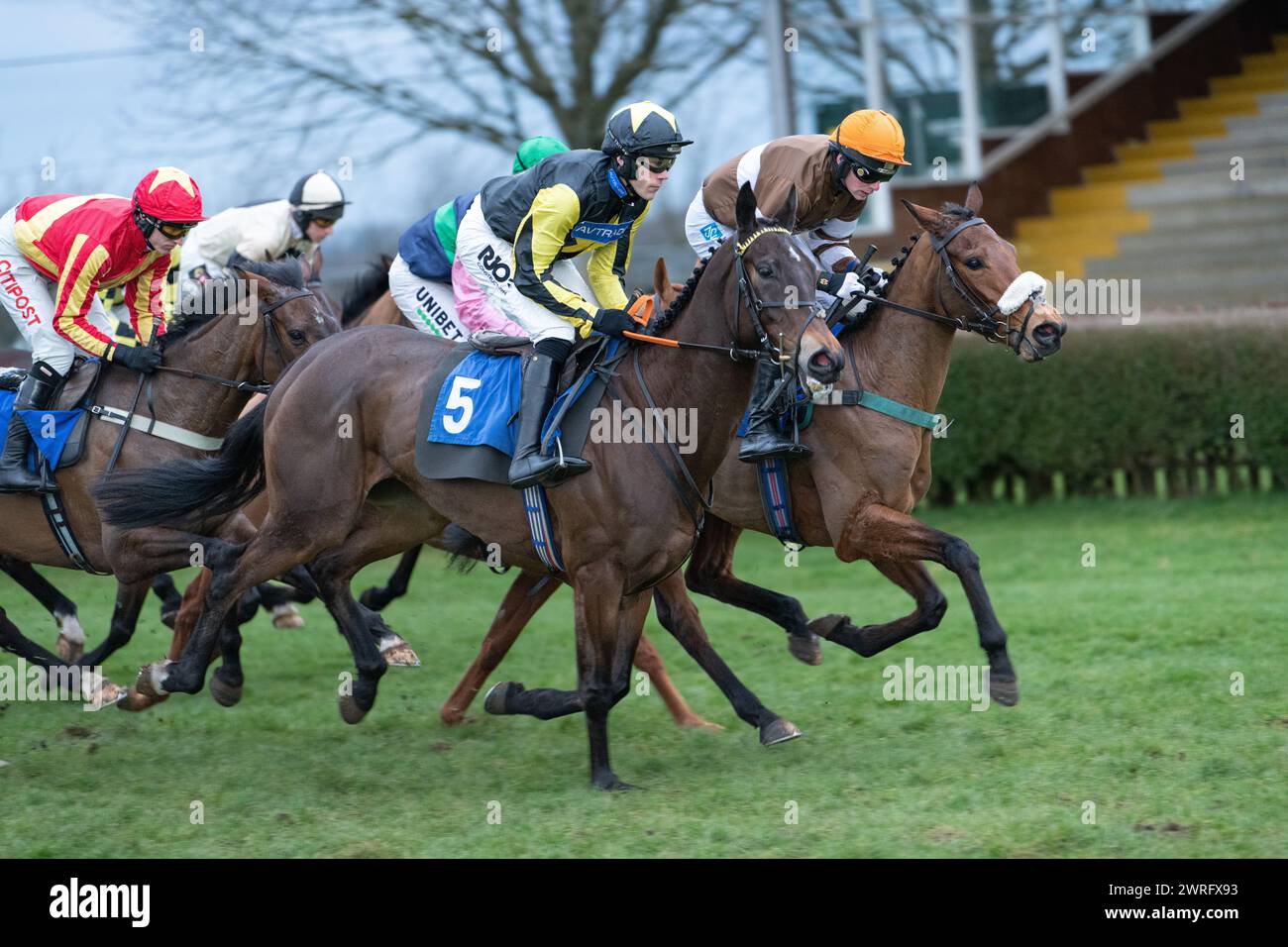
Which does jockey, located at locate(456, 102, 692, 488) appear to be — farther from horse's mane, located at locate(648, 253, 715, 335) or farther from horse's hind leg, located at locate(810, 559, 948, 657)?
horse's hind leg, located at locate(810, 559, 948, 657)

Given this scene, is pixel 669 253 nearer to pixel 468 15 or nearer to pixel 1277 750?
pixel 468 15

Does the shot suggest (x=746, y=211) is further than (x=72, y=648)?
No

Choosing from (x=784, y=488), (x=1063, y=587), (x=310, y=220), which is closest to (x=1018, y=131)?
(x=1063, y=587)

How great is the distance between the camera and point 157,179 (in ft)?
18.3

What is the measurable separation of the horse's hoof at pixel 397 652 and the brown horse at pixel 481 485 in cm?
79

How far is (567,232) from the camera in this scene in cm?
488

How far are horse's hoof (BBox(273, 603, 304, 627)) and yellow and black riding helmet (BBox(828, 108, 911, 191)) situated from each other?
4.11 meters

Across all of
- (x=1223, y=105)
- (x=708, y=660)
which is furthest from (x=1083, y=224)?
(x=708, y=660)

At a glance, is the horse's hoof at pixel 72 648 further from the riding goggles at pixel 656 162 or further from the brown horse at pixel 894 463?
the riding goggles at pixel 656 162

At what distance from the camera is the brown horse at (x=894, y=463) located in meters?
5.13

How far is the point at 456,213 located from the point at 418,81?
8457mm

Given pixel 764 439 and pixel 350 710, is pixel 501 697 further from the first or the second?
pixel 764 439

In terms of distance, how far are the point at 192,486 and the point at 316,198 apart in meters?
2.17

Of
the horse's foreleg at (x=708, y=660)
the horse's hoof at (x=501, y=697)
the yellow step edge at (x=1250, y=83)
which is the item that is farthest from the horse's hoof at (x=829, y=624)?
the yellow step edge at (x=1250, y=83)
